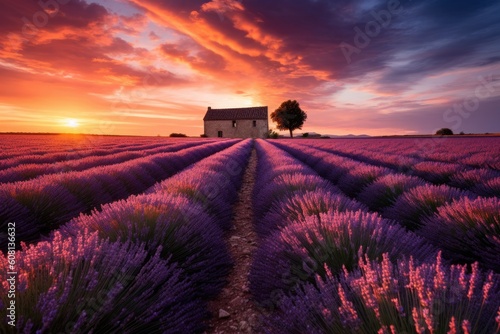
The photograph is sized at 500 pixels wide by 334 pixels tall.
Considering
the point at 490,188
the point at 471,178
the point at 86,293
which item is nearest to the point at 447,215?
the point at 490,188

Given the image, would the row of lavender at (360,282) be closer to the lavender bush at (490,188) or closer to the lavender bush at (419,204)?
the lavender bush at (419,204)

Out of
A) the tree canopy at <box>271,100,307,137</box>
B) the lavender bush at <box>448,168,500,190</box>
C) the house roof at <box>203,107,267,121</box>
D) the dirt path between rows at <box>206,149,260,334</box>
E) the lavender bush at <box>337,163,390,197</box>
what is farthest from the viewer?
the tree canopy at <box>271,100,307,137</box>

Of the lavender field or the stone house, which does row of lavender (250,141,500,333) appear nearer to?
the lavender field

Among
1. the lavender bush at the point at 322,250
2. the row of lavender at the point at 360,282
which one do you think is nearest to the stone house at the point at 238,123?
the row of lavender at the point at 360,282

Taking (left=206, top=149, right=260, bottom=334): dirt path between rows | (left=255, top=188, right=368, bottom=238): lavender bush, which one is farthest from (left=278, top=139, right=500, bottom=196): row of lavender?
(left=206, top=149, right=260, bottom=334): dirt path between rows

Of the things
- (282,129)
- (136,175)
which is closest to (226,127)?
(282,129)

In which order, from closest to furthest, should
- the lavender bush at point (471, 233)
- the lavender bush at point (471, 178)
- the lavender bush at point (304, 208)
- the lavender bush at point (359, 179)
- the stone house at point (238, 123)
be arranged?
the lavender bush at point (471, 233), the lavender bush at point (304, 208), the lavender bush at point (471, 178), the lavender bush at point (359, 179), the stone house at point (238, 123)

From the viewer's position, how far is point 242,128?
188ft

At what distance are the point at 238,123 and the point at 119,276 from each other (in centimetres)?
5651

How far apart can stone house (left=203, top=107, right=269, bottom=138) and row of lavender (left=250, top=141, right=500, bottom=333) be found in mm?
53980

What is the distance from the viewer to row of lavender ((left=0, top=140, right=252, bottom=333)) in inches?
45.8

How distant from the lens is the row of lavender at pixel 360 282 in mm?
1028

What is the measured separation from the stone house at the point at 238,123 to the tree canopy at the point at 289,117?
3.39m

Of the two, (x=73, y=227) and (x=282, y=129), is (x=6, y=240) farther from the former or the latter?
(x=282, y=129)
